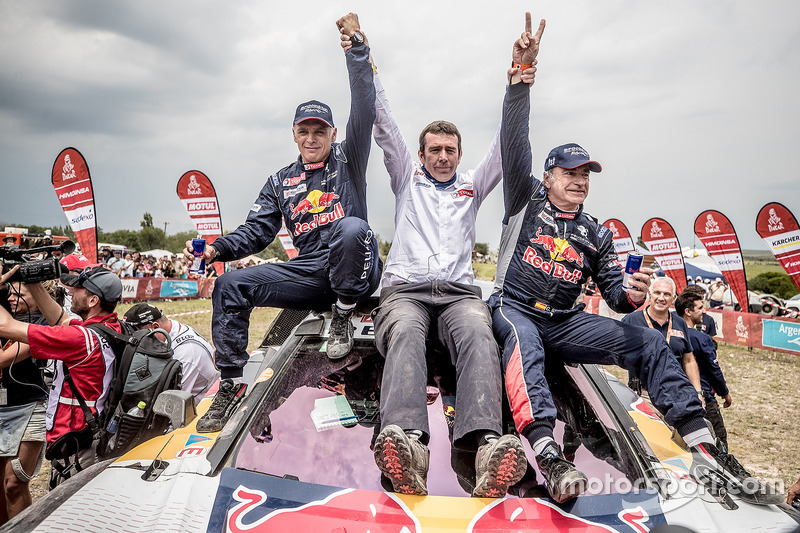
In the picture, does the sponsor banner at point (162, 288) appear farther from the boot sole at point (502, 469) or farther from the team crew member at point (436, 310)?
the boot sole at point (502, 469)

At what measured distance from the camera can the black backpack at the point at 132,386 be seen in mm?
2764

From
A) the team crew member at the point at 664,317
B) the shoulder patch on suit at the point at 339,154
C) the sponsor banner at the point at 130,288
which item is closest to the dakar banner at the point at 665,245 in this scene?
the team crew member at the point at 664,317

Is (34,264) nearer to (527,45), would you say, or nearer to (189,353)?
(189,353)

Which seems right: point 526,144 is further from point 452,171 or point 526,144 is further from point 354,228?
point 354,228

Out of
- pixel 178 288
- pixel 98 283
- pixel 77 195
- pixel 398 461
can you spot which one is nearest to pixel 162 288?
pixel 178 288

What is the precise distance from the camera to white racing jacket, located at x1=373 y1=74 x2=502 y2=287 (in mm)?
2723

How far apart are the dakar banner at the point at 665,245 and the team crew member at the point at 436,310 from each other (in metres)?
14.3

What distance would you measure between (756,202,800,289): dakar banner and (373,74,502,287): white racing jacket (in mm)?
12149

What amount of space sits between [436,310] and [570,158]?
A: 114 cm

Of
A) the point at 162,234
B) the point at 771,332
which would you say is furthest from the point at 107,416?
the point at 162,234

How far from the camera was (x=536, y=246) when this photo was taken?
2.71m

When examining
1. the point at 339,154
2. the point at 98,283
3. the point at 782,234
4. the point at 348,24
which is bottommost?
the point at 782,234

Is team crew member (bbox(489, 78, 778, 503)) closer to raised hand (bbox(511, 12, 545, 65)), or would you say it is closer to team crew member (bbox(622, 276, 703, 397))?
raised hand (bbox(511, 12, 545, 65))

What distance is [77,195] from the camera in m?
9.20
